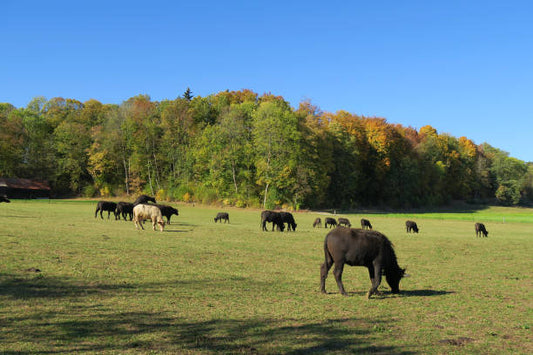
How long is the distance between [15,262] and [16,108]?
314 ft

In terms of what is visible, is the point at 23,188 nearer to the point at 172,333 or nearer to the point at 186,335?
the point at 172,333

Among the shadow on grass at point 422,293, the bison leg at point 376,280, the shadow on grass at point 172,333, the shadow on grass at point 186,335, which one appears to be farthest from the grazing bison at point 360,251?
the shadow on grass at point 186,335

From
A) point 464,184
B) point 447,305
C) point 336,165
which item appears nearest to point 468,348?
point 447,305

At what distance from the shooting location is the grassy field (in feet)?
23.2

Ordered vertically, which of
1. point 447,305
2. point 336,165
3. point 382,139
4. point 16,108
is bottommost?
point 447,305

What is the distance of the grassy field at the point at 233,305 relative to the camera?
7078 millimetres

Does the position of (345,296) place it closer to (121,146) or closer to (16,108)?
(121,146)

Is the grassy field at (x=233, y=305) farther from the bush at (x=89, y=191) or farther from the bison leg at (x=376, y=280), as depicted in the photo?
the bush at (x=89, y=191)

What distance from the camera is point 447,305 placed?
10.3 meters

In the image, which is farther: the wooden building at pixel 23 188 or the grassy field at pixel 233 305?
the wooden building at pixel 23 188

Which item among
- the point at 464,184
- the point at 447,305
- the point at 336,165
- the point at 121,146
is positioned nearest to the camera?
the point at 447,305

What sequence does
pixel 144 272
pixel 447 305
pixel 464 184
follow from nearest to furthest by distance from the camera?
pixel 447 305
pixel 144 272
pixel 464 184

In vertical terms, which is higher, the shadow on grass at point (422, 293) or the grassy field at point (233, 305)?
the grassy field at point (233, 305)

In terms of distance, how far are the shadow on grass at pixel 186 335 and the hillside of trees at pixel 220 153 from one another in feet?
193
